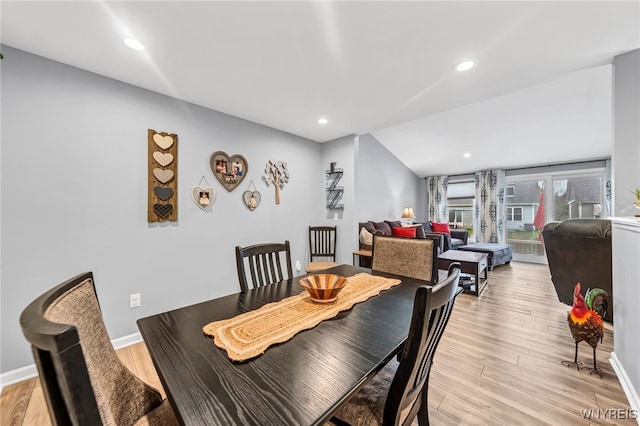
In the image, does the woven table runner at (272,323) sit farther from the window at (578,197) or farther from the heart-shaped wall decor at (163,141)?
the window at (578,197)

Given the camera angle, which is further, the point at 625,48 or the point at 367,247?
the point at 367,247

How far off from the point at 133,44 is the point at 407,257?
241cm

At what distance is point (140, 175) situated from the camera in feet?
7.45

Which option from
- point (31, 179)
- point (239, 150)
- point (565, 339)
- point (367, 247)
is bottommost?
point (565, 339)

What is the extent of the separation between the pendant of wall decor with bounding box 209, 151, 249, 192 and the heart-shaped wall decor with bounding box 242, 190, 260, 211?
0.55 feet

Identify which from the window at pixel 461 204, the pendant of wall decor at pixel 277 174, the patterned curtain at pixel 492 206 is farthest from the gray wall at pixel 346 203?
the window at pixel 461 204

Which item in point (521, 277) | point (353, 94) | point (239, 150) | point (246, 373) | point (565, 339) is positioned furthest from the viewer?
point (521, 277)

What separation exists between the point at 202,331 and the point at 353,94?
7.68ft

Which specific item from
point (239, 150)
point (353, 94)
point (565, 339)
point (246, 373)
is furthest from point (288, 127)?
point (565, 339)

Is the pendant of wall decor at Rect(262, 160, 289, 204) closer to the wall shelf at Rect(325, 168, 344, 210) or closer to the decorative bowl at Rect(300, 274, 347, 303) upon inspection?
the wall shelf at Rect(325, 168, 344, 210)

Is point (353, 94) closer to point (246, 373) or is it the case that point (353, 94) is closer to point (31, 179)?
point (246, 373)

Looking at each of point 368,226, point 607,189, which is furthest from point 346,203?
point 607,189

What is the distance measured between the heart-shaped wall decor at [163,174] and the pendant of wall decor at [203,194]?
0.81ft

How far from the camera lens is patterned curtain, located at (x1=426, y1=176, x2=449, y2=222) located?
261 inches
